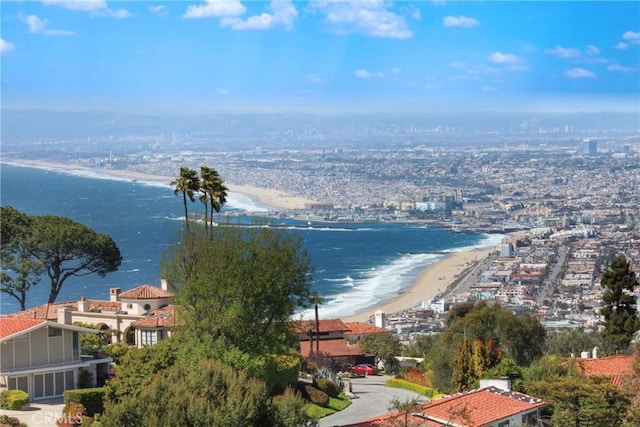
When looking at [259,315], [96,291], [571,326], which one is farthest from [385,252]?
[259,315]

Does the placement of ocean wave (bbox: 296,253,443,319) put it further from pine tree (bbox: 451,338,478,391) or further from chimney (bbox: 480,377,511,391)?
chimney (bbox: 480,377,511,391)

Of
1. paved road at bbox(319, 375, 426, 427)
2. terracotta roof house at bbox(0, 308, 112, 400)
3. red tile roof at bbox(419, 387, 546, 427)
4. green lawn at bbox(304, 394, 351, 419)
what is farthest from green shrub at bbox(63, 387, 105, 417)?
red tile roof at bbox(419, 387, 546, 427)

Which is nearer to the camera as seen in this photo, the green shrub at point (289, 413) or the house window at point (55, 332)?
the green shrub at point (289, 413)

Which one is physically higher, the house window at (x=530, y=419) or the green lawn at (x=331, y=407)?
the house window at (x=530, y=419)

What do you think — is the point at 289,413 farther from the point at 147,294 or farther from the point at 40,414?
the point at 147,294

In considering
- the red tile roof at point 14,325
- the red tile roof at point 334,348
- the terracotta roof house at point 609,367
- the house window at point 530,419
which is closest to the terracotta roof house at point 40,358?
Answer: the red tile roof at point 14,325

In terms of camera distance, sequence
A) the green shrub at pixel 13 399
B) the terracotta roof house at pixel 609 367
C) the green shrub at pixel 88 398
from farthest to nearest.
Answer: the terracotta roof house at pixel 609 367 < the green shrub at pixel 88 398 < the green shrub at pixel 13 399

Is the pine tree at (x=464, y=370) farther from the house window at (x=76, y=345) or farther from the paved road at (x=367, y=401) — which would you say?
the house window at (x=76, y=345)
